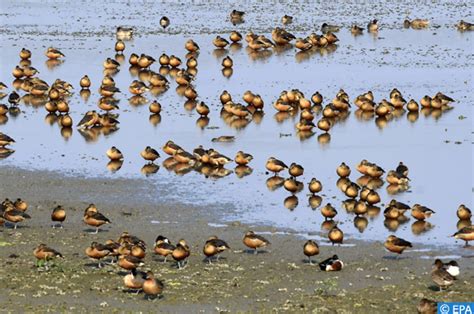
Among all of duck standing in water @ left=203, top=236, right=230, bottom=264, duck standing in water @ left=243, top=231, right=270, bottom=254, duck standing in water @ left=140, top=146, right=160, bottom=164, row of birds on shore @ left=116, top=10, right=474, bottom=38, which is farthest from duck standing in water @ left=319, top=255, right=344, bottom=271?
row of birds on shore @ left=116, top=10, right=474, bottom=38

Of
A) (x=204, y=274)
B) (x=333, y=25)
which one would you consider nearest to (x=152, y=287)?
(x=204, y=274)

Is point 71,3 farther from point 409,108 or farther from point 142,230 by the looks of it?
point 142,230

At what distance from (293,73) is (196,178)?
663 inches

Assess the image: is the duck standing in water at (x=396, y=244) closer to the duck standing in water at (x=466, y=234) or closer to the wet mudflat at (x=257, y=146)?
the wet mudflat at (x=257, y=146)

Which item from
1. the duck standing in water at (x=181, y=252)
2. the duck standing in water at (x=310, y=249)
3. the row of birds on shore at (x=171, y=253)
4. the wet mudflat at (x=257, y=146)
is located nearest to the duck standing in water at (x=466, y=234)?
the wet mudflat at (x=257, y=146)


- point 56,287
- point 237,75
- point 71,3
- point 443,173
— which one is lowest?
point 56,287

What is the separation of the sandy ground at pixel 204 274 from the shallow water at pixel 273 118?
1.30m

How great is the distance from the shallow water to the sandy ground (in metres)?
1.30

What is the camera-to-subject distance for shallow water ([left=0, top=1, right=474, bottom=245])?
91.6 ft

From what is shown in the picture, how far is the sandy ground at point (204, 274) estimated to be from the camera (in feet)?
64.7

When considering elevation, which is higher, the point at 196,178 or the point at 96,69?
the point at 96,69

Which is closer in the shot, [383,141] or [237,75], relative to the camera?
→ [383,141]

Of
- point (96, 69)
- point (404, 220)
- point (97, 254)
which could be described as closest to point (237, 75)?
point (96, 69)

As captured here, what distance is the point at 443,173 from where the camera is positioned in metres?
29.9
